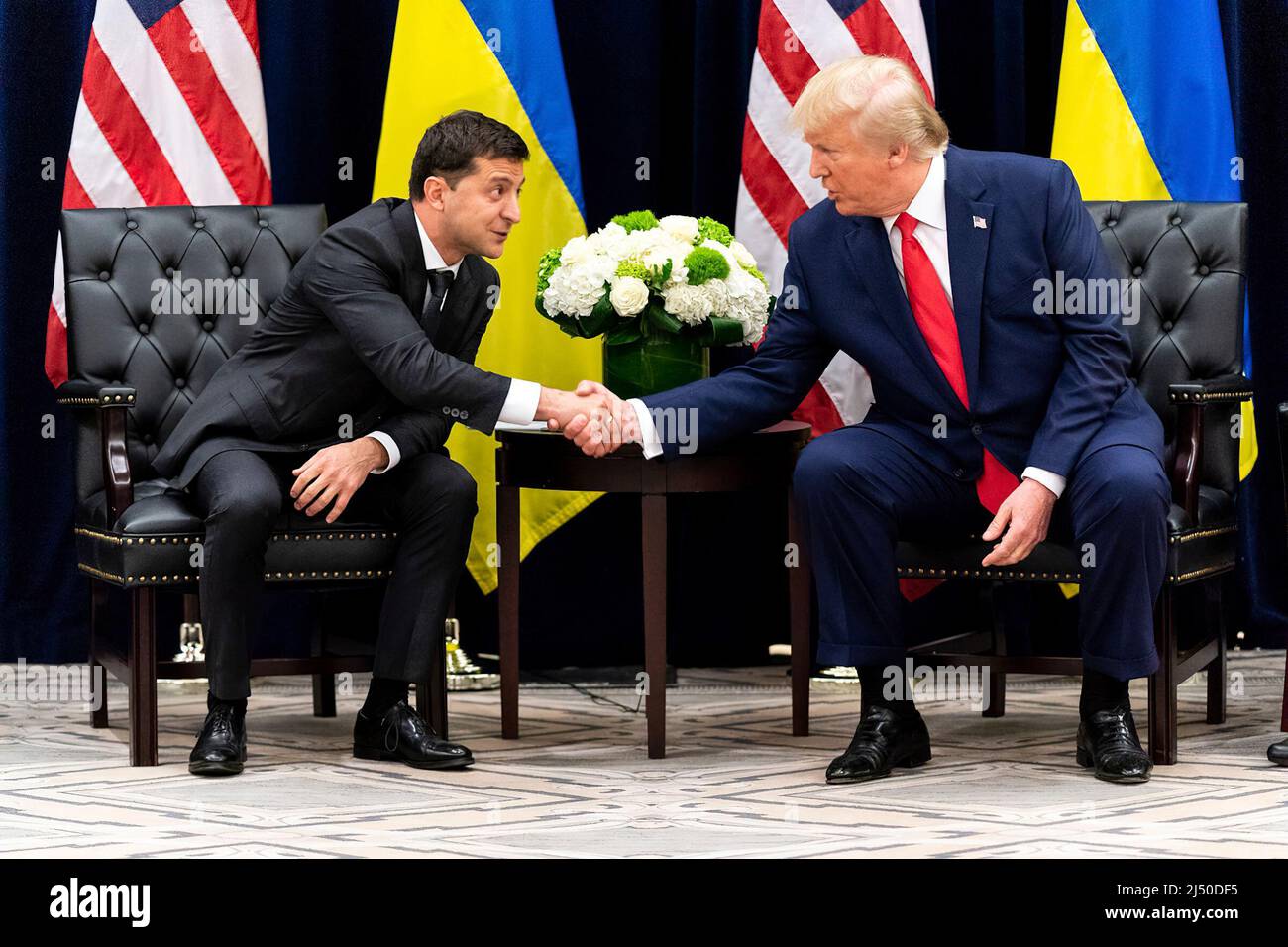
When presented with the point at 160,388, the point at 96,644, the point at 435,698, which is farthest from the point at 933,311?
the point at 96,644

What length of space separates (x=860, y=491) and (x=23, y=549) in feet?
7.64

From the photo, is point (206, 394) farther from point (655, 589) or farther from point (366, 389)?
point (655, 589)

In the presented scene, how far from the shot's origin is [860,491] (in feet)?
11.0

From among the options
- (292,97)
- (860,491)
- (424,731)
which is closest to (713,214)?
(292,97)

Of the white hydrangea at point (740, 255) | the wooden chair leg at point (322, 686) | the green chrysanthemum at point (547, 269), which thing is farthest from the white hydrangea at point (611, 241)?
the wooden chair leg at point (322, 686)

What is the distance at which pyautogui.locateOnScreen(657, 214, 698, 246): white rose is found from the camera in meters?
3.71

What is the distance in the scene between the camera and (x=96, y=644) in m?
3.85

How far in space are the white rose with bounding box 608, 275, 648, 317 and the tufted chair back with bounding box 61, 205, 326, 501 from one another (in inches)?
30.6

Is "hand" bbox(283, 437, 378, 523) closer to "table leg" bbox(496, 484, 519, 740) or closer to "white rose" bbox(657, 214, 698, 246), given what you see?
"table leg" bbox(496, 484, 519, 740)

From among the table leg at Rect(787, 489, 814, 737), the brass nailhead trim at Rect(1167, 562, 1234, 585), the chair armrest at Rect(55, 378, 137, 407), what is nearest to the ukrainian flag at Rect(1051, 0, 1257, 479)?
the brass nailhead trim at Rect(1167, 562, 1234, 585)

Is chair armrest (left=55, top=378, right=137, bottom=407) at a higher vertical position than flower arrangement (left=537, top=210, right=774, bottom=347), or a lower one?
lower

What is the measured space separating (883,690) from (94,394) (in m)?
1.65

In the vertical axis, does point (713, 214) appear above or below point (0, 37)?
below

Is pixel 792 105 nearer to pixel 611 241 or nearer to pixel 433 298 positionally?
pixel 611 241
